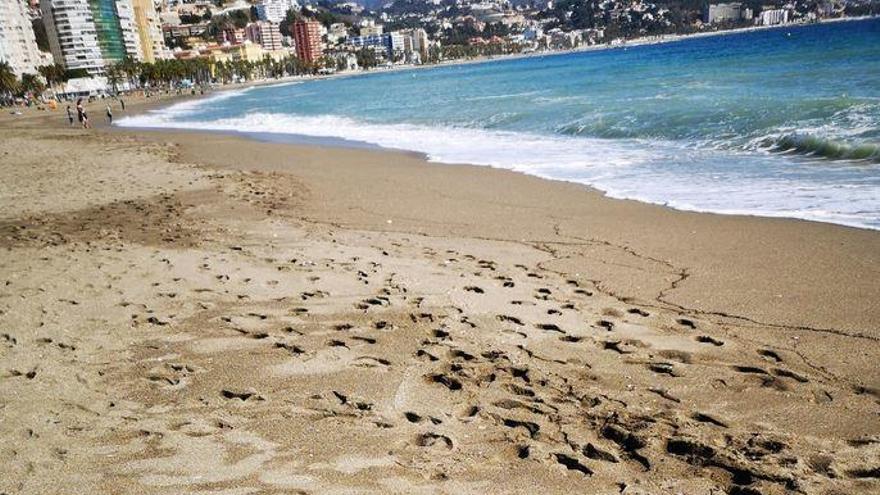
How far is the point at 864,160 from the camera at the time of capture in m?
9.45

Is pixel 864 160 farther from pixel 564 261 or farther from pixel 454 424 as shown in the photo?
pixel 454 424

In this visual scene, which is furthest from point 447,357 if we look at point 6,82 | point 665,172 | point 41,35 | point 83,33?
point 41,35

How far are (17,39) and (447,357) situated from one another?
158566 mm

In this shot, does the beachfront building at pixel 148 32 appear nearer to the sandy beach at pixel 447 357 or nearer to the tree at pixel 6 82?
the tree at pixel 6 82

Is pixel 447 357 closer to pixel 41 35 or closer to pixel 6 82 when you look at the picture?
pixel 6 82

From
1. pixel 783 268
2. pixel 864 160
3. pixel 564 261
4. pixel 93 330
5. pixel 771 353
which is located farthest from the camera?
pixel 864 160

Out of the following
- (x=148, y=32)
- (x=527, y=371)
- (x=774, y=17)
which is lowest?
(x=527, y=371)

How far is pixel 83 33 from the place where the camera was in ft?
471

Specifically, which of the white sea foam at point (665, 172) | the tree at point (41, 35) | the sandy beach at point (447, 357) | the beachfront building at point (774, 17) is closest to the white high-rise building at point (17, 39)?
the tree at point (41, 35)

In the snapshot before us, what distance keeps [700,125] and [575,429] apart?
14075mm

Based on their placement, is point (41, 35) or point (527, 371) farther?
point (41, 35)

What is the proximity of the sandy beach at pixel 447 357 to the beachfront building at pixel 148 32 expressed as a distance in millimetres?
182990

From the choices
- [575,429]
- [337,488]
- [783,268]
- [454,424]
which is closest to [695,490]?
[575,429]

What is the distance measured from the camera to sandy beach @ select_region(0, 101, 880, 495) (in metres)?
2.77
